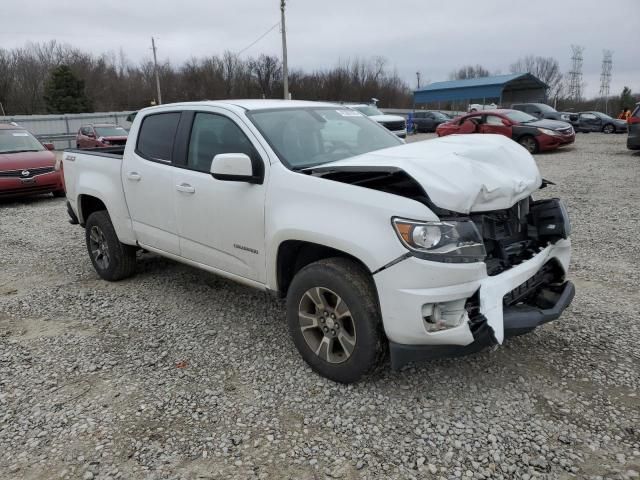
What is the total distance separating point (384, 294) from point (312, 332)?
758 mm

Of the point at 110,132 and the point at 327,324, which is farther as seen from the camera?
the point at 110,132

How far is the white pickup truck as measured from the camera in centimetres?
279

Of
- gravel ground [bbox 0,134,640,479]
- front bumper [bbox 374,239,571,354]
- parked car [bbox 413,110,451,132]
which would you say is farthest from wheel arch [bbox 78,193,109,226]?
parked car [bbox 413,110,451,132]

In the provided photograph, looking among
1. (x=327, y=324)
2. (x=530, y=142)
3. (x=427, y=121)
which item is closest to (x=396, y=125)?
(x=530, y=142)

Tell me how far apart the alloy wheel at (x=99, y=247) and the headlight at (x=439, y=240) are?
12.8 feet

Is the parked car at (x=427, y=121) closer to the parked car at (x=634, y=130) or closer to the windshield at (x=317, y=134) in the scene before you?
the parked car at (x=634, y=130)

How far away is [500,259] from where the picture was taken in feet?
10.5

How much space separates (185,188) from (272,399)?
1.92 m

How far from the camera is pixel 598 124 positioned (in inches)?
1027

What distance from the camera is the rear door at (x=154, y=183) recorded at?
4.41 m

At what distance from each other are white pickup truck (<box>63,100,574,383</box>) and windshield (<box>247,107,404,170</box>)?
0.02 meters

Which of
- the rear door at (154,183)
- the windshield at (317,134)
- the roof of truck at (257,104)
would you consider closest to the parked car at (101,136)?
the rear door at (154,183)

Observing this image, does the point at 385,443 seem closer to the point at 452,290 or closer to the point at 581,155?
the point at 452,290

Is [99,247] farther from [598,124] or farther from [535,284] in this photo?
[598,124]
